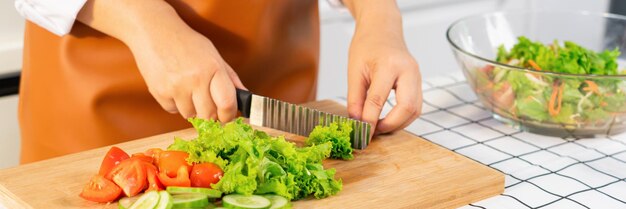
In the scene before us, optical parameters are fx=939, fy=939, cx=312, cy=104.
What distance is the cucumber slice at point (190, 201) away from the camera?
3.92 ft

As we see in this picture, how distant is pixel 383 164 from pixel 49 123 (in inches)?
28.8

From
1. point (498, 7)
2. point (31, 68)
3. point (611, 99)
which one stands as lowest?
point (498, 7)

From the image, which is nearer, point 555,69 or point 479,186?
point 479,186

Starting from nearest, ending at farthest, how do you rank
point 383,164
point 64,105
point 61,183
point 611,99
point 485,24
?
1. point 61,183
2. point 383,164
3. point 611,99
4. point 64,105
5. point 485,24

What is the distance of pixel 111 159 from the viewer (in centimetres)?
131

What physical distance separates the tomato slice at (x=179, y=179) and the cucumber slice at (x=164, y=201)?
0.17 ft

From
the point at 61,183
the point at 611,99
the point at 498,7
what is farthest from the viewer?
the point at 498,7

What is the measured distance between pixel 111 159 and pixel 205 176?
146 mm

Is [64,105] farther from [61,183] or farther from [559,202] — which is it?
[559,202]

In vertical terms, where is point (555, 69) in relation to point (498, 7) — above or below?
above

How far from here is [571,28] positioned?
1.94 metres

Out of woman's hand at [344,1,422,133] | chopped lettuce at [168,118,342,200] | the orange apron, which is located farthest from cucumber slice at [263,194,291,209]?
the orange apron

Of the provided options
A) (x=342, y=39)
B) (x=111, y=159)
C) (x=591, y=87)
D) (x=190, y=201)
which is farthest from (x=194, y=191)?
(x=342, y=39)

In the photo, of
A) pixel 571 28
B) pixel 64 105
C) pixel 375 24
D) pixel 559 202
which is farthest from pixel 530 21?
pixel 64 105
